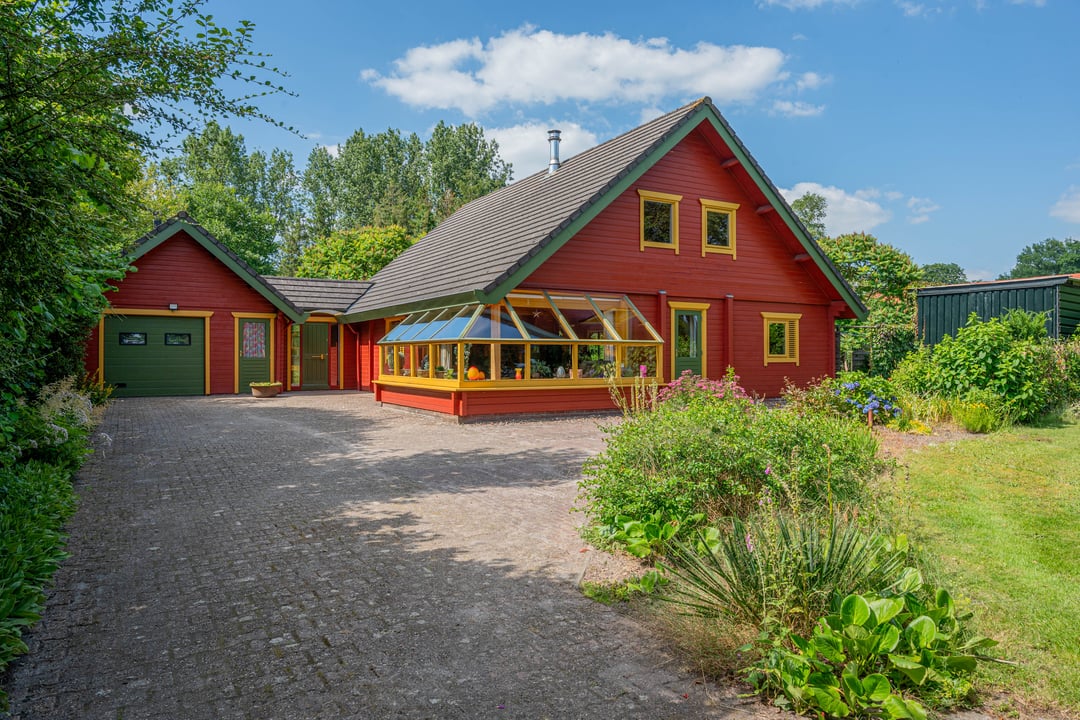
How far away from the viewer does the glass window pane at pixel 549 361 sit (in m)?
13.8

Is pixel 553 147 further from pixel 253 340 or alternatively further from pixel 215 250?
pixel 253 340

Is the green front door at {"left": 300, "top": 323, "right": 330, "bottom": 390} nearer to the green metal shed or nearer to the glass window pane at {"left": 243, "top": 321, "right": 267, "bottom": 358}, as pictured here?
the glass window pane at {"left": 243, "top": 321, "right": 267, "bottom": 358}

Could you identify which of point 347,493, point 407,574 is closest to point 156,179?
point 347,493

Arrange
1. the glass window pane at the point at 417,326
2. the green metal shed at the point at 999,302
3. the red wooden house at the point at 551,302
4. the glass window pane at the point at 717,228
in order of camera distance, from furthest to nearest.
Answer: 1. the glass window pane at the point at 717,228
2. the green metal shed at the point at 999,302
3. the glass window pane at the point at 417,326
4. the red wooden house at the point at 551,302

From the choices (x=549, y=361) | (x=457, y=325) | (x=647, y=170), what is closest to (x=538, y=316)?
(x=549, y=361)

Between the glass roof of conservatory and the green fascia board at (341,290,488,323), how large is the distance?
215mm

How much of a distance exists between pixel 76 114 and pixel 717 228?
1552cm

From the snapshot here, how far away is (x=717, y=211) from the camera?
17.6 meters

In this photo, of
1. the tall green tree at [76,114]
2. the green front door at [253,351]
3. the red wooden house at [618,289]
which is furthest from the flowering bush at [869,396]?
the green front door at [253,351]

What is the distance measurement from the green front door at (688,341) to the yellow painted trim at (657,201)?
69.9 inches

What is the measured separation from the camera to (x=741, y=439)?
17.0 ft

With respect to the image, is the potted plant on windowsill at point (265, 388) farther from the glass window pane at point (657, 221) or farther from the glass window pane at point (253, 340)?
the glass window pane at point (657, 221)

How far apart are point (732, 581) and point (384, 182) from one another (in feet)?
174

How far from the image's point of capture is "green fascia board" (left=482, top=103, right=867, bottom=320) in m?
13.4
